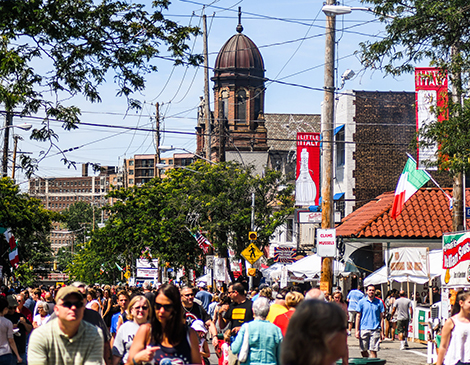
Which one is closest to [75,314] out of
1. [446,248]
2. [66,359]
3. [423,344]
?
[66,359]

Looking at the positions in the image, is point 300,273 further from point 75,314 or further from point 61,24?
point 75,314

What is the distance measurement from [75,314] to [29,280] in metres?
113

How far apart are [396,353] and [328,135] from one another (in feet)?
20.0

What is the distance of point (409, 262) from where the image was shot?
73.3 feet

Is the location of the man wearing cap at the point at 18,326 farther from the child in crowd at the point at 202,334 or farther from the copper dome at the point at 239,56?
the copper dome at the point at 239,56

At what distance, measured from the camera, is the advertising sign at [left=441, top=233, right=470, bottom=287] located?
15.1 meters

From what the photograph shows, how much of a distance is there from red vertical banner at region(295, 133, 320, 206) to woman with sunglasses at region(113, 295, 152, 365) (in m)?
17.1

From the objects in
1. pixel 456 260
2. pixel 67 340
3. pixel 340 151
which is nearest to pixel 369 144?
pixel 340 151

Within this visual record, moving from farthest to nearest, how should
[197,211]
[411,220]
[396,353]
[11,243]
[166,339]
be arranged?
[197,211] → [11,243] → [411,220] → [396,353] → [166,339]

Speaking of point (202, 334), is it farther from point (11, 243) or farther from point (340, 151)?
point (340, 151)

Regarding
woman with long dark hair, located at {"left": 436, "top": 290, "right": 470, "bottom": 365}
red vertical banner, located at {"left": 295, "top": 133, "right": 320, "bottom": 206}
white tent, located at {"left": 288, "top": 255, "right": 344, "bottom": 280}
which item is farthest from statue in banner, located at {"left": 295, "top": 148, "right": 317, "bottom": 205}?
woman with long dark hair, located at {"left": 436, "top": 290, "right": 470, "bottom": 365}

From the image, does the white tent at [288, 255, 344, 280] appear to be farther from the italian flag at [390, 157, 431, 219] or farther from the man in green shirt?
the man in green shirt

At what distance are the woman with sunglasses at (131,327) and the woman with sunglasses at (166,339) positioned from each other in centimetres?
137

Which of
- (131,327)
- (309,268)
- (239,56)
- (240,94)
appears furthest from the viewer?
(240,94)
